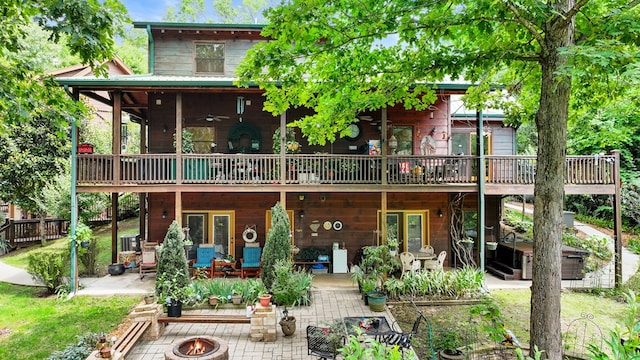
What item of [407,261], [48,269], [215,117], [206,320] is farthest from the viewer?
[215,117]

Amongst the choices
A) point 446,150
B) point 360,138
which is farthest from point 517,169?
point 360,138

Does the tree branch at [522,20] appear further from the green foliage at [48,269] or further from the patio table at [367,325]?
the green foliage at [48,269]

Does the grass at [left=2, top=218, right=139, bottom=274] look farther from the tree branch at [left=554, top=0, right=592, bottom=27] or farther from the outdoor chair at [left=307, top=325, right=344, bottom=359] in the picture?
the tree branch at [left=554, top=0, right=592, bottom=27]

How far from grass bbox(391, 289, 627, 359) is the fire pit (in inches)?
146

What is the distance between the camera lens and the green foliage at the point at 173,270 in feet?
29.4

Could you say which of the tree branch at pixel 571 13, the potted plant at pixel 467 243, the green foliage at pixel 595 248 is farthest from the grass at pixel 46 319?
the green foliage at pixel 595 248

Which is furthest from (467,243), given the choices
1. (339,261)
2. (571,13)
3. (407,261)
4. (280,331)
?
(571,13)

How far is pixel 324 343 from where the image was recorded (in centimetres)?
653

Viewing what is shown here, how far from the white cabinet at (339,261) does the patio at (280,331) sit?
160 cm

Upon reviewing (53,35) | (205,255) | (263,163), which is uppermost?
(53,35)

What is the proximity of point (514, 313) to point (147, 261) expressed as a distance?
10.7 meters

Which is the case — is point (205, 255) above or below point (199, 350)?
above

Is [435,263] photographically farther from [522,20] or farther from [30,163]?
[30,163]

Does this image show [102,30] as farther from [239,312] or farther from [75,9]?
[239,312]
